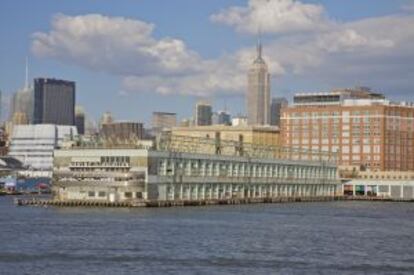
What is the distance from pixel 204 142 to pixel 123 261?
339 feet

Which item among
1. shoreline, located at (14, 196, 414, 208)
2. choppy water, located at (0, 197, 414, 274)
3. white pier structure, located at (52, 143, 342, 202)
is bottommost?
choppy water, located at (0, 197, 414, 274)

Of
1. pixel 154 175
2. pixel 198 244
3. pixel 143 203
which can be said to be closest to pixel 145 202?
pixel 143 203

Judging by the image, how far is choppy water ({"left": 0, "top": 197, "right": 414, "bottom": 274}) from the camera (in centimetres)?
5969

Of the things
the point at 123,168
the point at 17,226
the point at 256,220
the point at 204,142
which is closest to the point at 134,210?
the point at 123,168

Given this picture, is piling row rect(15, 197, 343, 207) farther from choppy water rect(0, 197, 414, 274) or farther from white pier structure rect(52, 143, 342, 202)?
choppy water rect(0, 197, 414, 274)

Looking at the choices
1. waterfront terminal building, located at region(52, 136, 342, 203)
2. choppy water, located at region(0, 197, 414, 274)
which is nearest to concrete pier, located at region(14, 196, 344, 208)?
waterfront terminal building, located at region(52, 136, 342, 203)

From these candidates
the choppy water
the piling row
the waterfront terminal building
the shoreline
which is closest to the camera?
the choppy water

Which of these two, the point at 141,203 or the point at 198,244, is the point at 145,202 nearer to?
the point at 141,203

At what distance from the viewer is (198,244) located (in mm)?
73750

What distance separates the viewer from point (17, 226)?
92.2 metres

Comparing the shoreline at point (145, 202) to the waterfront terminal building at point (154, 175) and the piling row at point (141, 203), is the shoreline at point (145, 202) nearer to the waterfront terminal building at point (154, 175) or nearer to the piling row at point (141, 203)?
the piling row at point (141, 203)

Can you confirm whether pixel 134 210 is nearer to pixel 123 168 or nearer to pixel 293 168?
pixel 123 168

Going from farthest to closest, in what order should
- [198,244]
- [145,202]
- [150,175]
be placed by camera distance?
[150,175] → [145,202] → [198,244]

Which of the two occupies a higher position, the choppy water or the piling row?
the piling row
